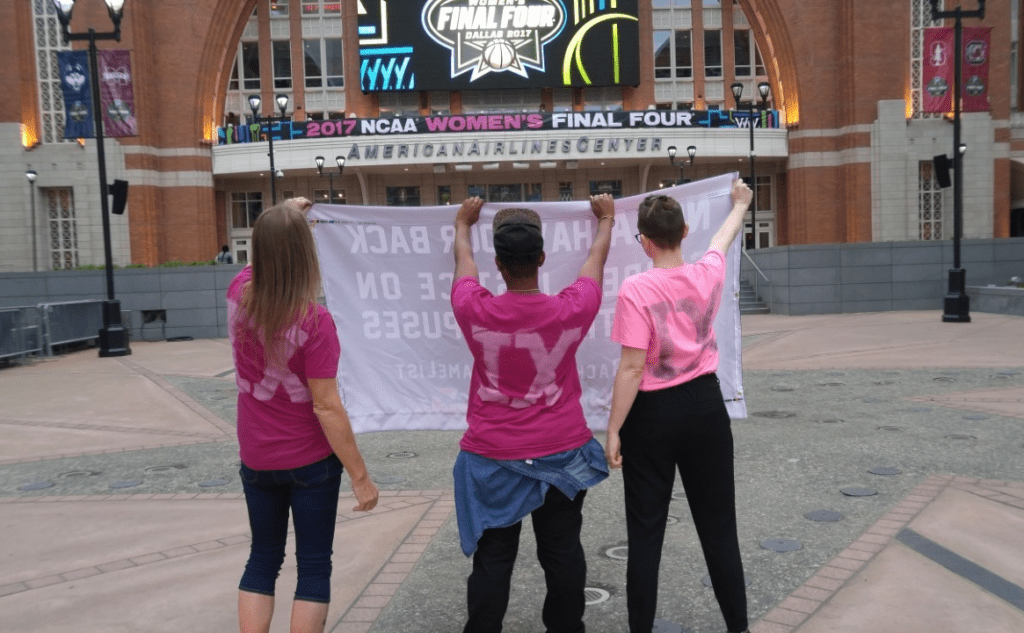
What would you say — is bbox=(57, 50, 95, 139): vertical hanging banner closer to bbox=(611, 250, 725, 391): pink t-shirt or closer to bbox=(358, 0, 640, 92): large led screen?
bbox=(611, 250, 725, 391): pink t-shirt

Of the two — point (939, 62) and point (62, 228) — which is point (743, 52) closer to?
point (939, 62)

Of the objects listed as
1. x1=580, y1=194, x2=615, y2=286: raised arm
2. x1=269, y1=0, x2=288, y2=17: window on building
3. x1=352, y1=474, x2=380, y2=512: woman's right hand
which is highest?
x1=269, y1=0, x2=288, y2=17: window on building

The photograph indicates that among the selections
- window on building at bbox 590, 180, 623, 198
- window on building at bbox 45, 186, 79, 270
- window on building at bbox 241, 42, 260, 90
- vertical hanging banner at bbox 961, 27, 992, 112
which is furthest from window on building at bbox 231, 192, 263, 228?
vertical hanging banner at bbox 961, 27, 992, 112

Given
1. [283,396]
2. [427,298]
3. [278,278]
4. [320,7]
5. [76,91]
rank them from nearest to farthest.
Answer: [278,278] → [283,396] → [427,298] → [76,91] → [320,7]

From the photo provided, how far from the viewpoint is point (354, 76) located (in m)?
43.3

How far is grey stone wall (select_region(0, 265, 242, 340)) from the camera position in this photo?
21703 millimetres

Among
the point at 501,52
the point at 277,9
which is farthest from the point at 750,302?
the point at 277,9

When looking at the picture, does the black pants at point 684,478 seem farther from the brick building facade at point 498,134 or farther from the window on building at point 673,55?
the window on building at point 673,55

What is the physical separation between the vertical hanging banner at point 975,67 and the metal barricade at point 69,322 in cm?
2116

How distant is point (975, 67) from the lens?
68.2 feet

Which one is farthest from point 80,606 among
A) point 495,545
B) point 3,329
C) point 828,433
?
point 3,329

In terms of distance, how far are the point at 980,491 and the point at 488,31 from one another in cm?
4024

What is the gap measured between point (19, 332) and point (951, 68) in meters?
24.1

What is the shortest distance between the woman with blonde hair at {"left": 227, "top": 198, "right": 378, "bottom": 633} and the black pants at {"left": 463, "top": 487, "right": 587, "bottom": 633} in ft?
1.68
